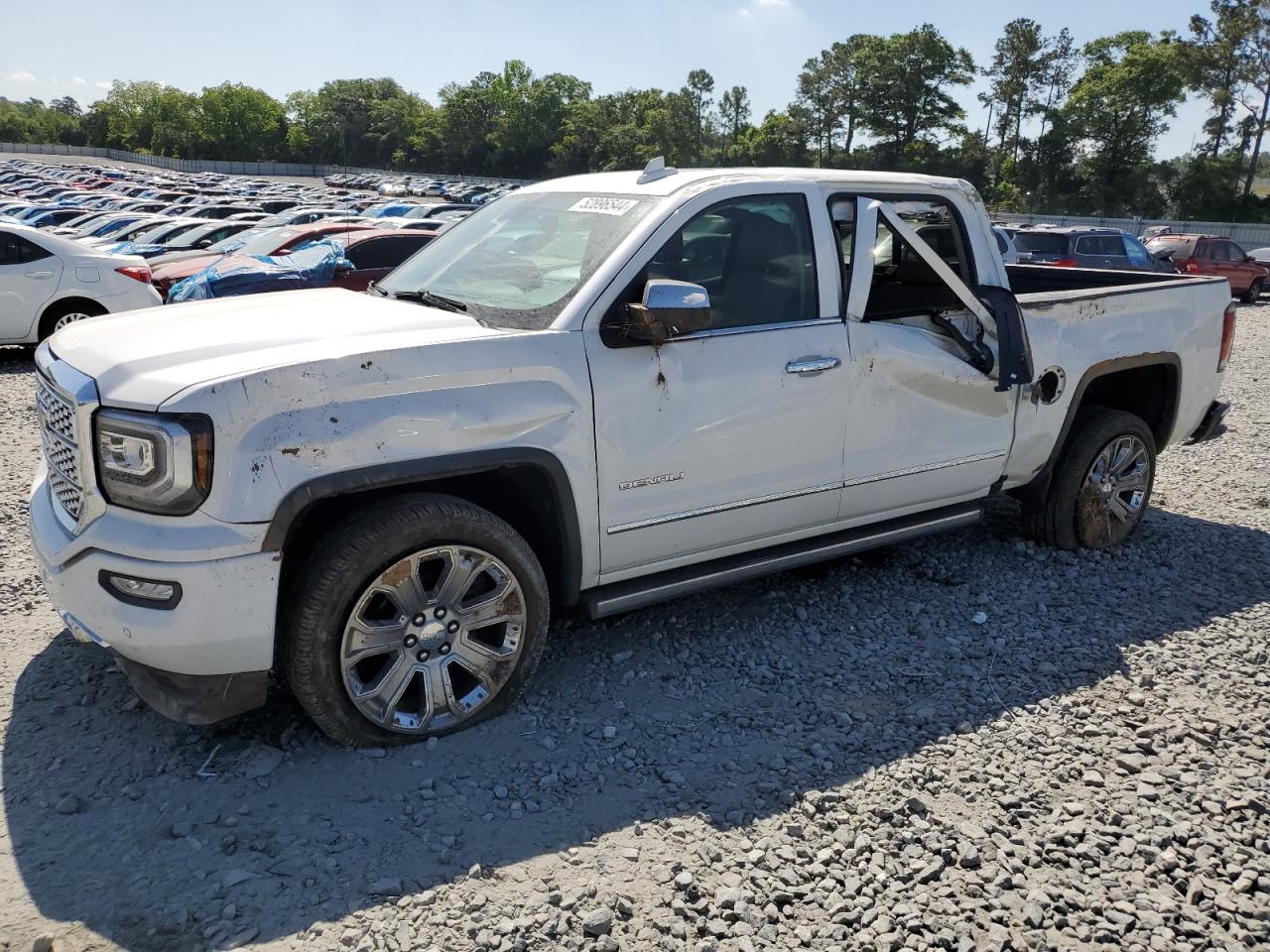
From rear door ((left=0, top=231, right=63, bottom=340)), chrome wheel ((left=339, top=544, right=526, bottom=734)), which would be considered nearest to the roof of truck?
chrome wheel ((left=339, top=544, right=526, bottom=734))

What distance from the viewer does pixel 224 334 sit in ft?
11.0

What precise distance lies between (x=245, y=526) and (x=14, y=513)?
146 inches

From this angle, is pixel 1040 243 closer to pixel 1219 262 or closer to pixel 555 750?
pixel 1219 262

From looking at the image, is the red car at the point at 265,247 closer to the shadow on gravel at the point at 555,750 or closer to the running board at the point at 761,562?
the shadow on gravel at the point at 555,750

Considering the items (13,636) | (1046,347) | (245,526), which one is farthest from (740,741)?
(13,636)

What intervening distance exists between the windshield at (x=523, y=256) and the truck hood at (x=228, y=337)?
0.19 metres

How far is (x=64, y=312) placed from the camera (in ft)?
35.7

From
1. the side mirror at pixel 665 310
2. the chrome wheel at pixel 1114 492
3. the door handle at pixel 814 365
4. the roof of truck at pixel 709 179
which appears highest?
the roof of truck at pixel 709 179

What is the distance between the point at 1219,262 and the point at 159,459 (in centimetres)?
2487

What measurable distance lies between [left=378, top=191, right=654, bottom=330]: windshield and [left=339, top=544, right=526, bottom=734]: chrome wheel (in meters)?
0.91

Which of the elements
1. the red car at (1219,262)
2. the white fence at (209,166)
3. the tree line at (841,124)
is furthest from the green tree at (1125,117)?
the white fence at (209,166)

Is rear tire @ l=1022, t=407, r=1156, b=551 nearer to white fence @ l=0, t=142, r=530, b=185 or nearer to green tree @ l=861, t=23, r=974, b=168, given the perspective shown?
green tree @ l=861, t=23, r=974, b=168

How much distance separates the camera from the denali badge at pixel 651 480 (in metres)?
3.60

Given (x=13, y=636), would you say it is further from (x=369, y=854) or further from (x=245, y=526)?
(x=369, y=854)
